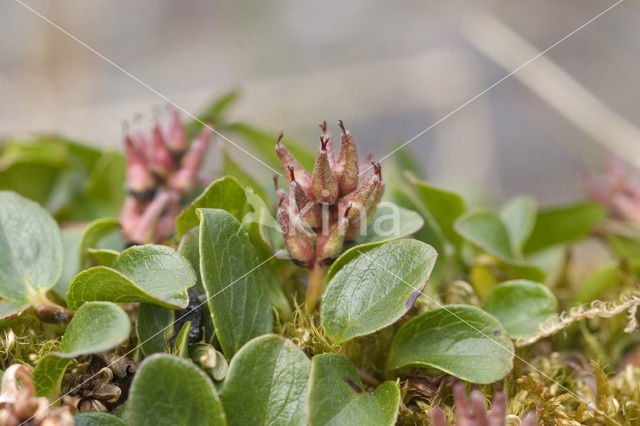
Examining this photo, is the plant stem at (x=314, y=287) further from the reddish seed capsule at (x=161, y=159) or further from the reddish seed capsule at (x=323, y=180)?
the reddish seed capsule at (x=161, y=159)

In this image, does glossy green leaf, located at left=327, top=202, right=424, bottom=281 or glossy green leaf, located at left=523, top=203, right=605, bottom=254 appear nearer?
glossy green leaf, located at left=327, top=202, right=424, bottom=281

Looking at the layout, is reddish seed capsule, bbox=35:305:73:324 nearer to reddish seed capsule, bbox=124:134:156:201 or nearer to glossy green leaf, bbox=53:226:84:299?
glossy green leaf, bbox=53:226:84:299

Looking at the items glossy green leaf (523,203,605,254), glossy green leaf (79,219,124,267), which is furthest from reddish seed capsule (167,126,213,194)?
glossy green leaf (523,203,605,254)

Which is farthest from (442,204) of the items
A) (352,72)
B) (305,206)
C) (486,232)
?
(352,72)

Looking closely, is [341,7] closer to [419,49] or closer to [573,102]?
[419,49]

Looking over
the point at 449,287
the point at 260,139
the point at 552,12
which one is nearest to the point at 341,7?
the point at 552,12
